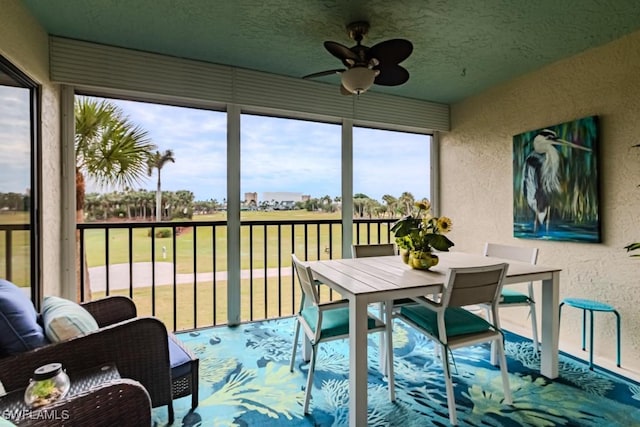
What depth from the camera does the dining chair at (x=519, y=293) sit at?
247cm

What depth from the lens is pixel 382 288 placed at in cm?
171

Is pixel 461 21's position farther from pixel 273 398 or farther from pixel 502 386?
pixel 273 398

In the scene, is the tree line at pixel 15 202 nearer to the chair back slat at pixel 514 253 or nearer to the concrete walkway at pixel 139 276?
the concrete walkway at pixel 139 276

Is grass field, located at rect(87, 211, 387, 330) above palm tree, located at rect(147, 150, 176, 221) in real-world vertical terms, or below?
below

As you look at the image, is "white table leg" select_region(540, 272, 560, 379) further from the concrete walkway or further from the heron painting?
the concrete walkway

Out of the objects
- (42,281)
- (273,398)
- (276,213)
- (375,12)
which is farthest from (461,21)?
(42,281)

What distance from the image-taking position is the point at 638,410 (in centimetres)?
183

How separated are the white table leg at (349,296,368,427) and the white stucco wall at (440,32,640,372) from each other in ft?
6.76

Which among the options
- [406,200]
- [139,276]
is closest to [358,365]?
[139,276]

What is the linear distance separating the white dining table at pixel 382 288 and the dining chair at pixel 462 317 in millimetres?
105

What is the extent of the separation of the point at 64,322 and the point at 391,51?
7.17ft

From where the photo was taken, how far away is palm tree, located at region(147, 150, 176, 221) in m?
2.78

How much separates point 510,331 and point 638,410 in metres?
1.23

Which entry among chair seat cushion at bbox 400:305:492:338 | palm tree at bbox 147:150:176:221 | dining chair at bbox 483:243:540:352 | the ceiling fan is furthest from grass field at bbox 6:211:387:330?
the ceiling fan
